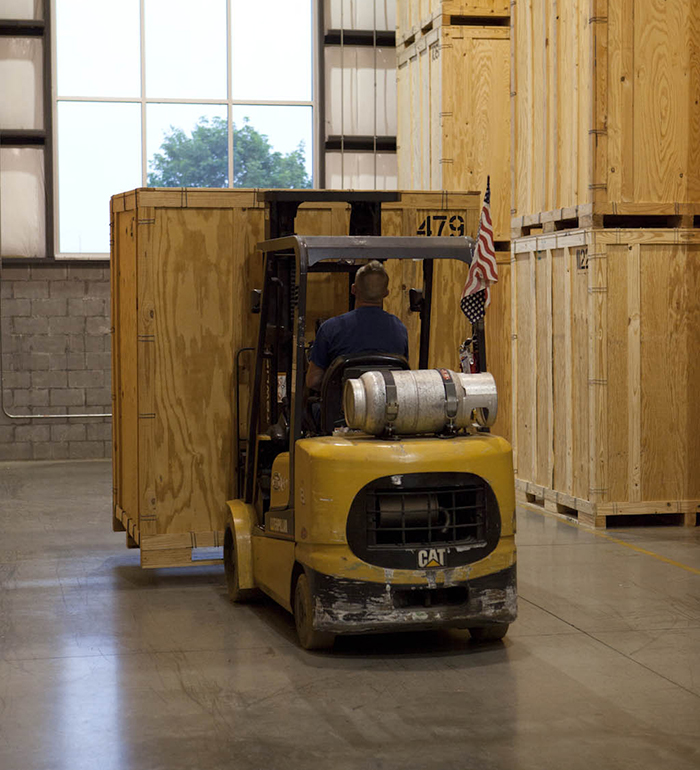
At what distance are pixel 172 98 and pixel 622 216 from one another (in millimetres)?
7948

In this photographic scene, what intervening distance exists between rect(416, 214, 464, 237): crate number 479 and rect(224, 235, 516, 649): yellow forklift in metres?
1.45

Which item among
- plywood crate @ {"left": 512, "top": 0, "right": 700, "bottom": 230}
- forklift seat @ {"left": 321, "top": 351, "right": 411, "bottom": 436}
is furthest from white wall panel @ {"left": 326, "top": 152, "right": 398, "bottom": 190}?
forklift seat @ {"left": 321, "top": 351, "right": 411, "bottom": 436}

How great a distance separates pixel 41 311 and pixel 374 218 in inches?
342

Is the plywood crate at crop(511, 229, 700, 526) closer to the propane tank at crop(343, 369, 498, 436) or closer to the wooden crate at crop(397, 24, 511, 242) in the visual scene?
the wooden crate at crop(397, 24, 511, 242)

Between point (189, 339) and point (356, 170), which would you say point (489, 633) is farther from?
point (356, 170)

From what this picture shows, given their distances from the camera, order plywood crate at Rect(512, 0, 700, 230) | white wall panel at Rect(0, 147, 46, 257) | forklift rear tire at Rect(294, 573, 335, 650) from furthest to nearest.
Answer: white wall panel at Rect(0, 147, 46, 257), plywood crate at Rect(512, 0, 700, 230), forklift rear tire at Rect(294, 573, 335, 650)

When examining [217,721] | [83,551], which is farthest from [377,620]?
[83,551]

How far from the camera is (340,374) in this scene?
6383mm

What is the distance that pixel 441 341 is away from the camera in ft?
26.2

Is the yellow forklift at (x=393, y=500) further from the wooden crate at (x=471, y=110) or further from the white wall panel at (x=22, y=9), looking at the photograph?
the white wall panel at (x=22, y=9)

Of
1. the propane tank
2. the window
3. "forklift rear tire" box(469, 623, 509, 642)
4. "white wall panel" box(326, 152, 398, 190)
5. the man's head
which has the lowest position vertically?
"forklift rear tire" box(469, 623, 509, 642)

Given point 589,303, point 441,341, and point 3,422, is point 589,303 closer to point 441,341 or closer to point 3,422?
point 441,341

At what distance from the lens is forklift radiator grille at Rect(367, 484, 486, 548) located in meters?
5.97

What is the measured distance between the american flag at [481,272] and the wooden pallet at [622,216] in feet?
11.3
